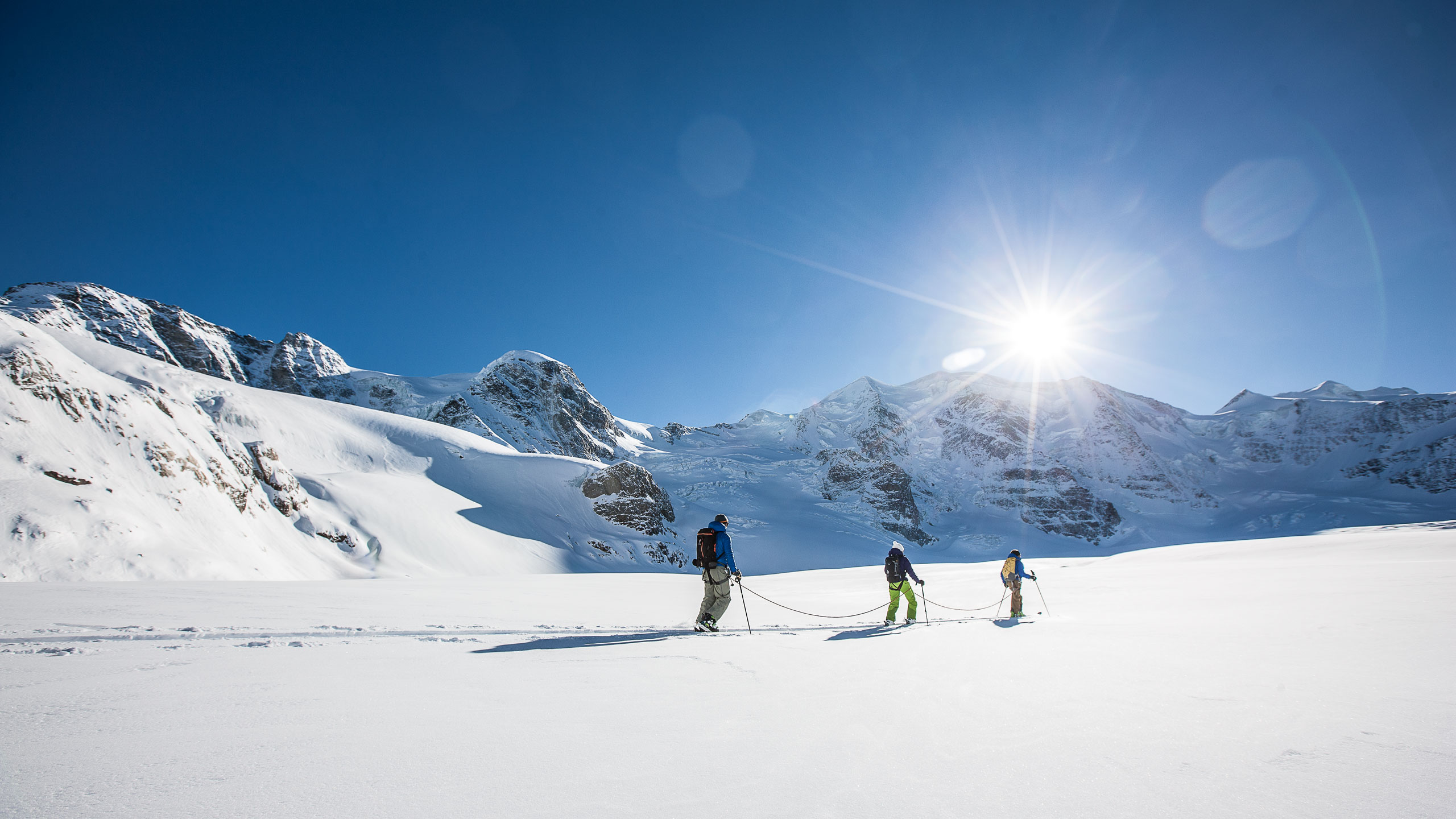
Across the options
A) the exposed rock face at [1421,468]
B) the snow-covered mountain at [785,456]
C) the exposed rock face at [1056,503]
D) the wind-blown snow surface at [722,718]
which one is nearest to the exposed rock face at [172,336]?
the snow-covered mountain at [785,456]

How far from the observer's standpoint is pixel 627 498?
54.5 metres

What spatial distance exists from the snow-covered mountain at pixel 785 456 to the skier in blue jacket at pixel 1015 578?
2437 cm

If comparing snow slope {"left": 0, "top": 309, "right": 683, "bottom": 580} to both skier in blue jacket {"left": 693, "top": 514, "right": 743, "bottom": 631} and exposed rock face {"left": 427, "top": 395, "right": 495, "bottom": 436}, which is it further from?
exposed rock face {"left": 427, "top": 395, "right": 495, "bottom": 436}

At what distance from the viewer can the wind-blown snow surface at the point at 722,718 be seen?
240 cm

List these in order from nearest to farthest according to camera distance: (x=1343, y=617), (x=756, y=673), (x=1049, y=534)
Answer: (x=756, y=673) → (x=1343, y=617) → (x=1049, y=534)

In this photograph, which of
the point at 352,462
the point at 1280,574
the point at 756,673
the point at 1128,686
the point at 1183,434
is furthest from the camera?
→ the point at 1183,434

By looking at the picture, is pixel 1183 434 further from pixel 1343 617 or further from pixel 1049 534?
pixel 1343 617

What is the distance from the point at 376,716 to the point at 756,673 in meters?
3.11

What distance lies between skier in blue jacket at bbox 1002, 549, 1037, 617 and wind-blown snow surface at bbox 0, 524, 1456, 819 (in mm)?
Result: 3377

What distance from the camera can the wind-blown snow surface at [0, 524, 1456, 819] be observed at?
7.88 ft

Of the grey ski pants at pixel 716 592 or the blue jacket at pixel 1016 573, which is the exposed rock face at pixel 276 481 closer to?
the grey ski pants at pixel 716 592

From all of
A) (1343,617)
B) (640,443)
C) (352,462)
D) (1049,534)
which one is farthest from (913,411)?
(1343,617)

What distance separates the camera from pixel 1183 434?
596 feet

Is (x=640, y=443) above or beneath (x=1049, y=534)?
above
